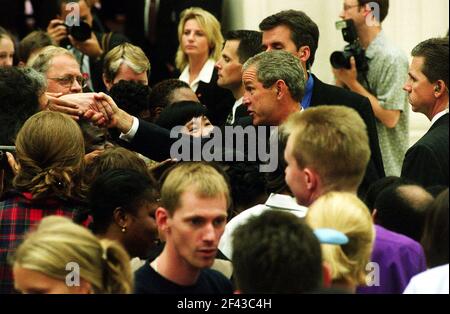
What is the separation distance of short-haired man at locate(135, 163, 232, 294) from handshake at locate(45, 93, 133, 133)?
4.33 feet

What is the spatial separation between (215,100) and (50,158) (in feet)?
9.35

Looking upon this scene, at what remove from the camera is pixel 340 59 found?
7.67 meters

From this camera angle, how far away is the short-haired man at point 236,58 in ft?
25.2

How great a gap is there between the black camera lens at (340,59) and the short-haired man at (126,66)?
4.13 ft

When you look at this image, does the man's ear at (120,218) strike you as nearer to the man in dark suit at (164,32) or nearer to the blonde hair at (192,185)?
the blonde hair at (192,185)

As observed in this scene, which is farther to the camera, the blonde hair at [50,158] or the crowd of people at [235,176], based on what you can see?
the blonde hair at [50,158]

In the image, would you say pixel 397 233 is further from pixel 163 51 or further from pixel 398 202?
pixel 163 51

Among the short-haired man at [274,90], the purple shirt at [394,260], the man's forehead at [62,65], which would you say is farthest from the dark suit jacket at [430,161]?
the man's forehead at [62,65]

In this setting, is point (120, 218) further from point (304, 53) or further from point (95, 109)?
point (304, 53)

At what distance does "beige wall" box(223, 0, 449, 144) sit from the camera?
8.60 m

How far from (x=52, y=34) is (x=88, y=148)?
294 cm

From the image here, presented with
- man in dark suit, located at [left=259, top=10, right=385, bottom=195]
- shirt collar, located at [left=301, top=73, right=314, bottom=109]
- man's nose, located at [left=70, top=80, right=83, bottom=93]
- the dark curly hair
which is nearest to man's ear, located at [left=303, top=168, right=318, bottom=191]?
man in dark suit, located at [left=259, top=10, right=385, bottom=195]

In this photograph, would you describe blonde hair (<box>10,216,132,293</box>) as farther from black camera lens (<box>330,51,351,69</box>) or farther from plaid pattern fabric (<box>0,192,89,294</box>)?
black camera lens (<box>330,51,351,69</box>)

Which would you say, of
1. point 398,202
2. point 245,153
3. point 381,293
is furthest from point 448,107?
point 381,293
